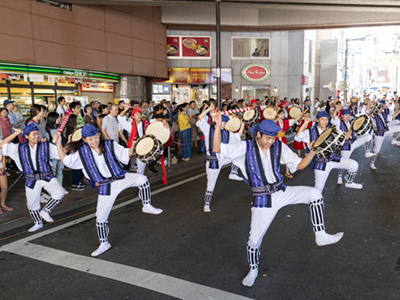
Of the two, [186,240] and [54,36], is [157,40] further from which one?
[186,240]

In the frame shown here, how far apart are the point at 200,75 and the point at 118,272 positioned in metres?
20.0

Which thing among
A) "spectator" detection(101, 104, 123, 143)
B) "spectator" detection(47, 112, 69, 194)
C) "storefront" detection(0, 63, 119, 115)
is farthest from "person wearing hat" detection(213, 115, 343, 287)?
"storefront" detection(0, 63, 119, 115)

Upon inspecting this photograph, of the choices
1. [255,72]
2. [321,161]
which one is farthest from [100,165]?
[255,72]

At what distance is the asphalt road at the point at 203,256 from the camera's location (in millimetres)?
3439

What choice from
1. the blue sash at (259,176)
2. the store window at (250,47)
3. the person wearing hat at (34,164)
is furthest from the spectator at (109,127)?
the store window at (250,47)

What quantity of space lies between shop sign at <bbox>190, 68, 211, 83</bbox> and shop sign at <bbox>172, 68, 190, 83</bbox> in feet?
1.26

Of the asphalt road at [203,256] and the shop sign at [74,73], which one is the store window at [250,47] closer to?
the shop sign at [74,73]

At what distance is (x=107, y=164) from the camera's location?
Result: 169 inches

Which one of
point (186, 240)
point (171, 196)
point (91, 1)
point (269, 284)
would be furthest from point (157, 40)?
point (269, 284)

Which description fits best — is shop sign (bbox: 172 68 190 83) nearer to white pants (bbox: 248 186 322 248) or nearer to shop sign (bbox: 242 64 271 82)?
shop sign (bbox: 242 64 271 82)

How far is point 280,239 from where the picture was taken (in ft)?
Answer: 15.3

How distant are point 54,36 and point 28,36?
1.22 meters

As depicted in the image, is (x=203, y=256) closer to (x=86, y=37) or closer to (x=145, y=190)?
(x=145, y=190)

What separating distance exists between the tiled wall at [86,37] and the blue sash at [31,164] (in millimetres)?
9049
